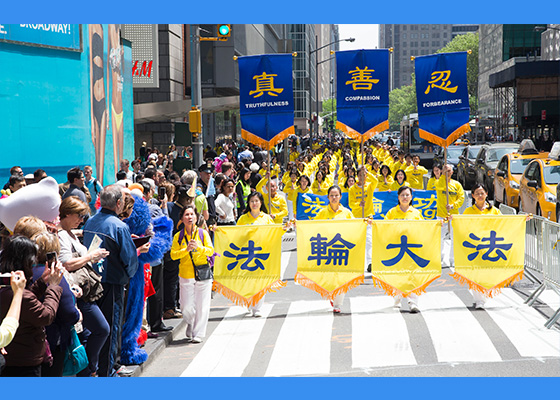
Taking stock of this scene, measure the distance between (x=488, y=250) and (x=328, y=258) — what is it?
2.14 m

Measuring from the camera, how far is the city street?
780 centimetres

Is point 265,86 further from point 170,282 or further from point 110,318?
point 110,318

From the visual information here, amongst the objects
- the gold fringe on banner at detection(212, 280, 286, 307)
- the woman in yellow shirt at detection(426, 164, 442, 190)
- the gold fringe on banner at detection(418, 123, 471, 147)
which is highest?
the gold fringe on banner at detection(418, 123, 471, 147)

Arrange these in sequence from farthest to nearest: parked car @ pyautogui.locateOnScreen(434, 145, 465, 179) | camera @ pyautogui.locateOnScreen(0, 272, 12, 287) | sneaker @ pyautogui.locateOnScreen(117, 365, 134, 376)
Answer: parked car @ pyautogui.locateOnScreen(434, 145, 465, 179)
sneaker @ pyautogui.locateOnScreen(117, 365, 134, 376)
camera @ pyautogui.locateOnScreen(0, 272, 12, 287)

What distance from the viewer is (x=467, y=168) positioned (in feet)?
94.6

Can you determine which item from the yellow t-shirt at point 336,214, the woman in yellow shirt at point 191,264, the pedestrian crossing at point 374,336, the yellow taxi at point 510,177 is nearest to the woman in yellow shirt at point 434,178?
the pedestrian crossing at point 374,336

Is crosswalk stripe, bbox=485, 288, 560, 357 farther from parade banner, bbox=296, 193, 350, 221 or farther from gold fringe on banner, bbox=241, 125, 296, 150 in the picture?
parade banner, bbox=296, 193, 350, 221

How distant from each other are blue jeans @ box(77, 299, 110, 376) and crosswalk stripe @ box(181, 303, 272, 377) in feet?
4.28

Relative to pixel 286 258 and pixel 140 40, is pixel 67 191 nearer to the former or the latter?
pixel 286 258

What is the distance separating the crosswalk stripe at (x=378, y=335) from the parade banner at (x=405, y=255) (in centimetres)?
45

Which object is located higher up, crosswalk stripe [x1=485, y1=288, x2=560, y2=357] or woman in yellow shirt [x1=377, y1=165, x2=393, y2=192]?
woman in yellow shirt [x1=377, y1=165, x2=393, y2=192]

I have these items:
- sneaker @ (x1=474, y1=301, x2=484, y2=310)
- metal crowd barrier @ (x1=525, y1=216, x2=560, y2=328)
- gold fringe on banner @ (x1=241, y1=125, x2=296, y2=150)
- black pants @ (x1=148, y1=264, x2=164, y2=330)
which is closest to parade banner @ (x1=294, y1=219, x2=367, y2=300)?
sneaker @ (x1=474, y1=301, x2=484, y2=310)

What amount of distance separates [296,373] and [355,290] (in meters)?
4.54

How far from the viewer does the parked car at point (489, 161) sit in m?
24.9
